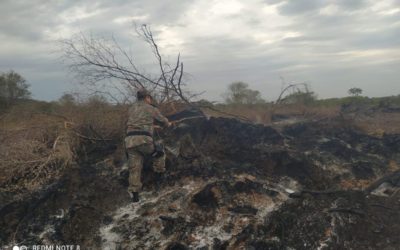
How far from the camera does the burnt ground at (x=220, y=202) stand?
4.42m

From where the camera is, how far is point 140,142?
218 inches

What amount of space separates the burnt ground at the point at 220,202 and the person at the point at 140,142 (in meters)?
0.30

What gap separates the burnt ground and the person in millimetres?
297

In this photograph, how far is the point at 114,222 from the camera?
16.2 feet

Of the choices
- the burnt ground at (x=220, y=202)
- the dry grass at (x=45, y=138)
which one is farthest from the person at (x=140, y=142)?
the dry grass at (x=45, y=138)

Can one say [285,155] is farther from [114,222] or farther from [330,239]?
[114,222]

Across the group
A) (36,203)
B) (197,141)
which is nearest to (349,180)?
(197,141)

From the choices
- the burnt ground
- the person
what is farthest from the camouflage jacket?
the burnt ground

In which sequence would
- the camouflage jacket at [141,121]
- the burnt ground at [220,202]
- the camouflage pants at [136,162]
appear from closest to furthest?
1. the burnt ground at [220,202]
2. the camouflage pants at [136,162]
3. the camouflage jacket at [141,121]

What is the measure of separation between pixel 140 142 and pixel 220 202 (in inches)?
63.0

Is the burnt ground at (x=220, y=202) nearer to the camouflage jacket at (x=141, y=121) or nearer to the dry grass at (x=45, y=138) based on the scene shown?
the dry grass at (x=45, y=138)

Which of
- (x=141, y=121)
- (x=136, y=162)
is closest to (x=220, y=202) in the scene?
(x=136, y=162)

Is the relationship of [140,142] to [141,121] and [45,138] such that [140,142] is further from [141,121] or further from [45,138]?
[45,138]

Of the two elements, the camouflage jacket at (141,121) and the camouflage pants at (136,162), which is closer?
the camouflage pants at (136,162)
